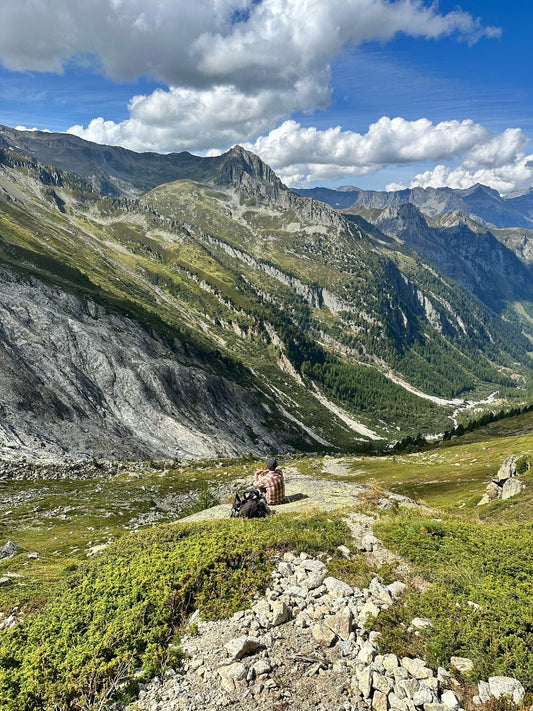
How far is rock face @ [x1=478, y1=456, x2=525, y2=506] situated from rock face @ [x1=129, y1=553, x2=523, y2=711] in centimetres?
2850

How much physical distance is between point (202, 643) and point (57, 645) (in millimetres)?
4445

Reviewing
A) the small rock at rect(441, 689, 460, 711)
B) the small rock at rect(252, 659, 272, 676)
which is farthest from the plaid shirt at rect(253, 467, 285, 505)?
the small rock at rect(441, 689, 460, 711)

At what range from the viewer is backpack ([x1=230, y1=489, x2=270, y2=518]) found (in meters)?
22.2

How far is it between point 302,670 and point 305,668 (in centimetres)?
11

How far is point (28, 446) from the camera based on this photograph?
216ft

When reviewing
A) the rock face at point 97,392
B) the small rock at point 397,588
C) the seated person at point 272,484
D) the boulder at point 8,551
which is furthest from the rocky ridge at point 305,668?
the rock face at point 97,392

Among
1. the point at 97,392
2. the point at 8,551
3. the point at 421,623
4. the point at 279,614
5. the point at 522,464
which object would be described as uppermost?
the point at 97,392

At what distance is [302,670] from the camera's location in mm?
9734

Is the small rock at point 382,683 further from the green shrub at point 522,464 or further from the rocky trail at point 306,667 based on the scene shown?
the green shrub at point 522,464

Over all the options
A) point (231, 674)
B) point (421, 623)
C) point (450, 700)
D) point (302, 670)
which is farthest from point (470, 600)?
point (231, 674)

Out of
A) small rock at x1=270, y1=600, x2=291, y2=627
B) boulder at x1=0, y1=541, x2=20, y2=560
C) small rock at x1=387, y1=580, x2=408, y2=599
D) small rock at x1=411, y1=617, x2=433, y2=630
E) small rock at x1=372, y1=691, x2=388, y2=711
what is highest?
small rock at x1=270, y1=600, x2=291, y2=627

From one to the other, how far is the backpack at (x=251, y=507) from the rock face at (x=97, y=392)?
55741 mm

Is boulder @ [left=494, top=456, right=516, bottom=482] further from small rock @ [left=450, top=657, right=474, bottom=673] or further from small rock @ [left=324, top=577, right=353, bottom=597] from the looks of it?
small rock @ [left=450, top=657, right=474, bottom=673]

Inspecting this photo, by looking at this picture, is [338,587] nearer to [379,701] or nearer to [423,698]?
[379,701]
